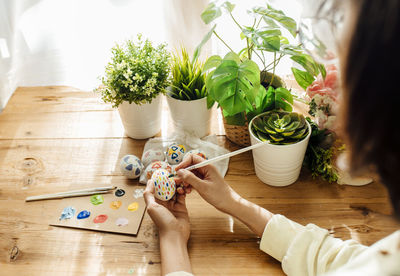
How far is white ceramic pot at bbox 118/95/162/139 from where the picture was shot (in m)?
1.22

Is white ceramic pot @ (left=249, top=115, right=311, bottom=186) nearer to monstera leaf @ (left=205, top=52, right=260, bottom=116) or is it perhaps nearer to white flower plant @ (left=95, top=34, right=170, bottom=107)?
monstera leaf @ (left=205, top=52, right=260, bottom=116)

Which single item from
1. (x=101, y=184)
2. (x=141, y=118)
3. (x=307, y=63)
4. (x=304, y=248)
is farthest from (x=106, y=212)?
(x=307, y=63)

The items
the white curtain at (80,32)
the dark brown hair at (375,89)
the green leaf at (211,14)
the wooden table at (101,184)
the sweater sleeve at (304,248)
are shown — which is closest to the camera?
the dark brown hair at (375,89)

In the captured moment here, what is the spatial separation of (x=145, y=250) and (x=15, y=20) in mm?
1115

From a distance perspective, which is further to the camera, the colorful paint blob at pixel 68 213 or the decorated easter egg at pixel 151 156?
the decorated easter egg at pixel 151 156

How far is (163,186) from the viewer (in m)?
1.00

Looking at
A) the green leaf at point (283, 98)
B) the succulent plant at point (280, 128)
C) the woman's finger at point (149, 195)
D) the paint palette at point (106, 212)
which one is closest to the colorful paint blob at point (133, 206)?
the paint palette at point (106, 212)

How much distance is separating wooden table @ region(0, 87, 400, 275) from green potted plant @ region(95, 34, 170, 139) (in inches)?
6.1

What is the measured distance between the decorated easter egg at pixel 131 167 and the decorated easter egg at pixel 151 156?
0.09 ft

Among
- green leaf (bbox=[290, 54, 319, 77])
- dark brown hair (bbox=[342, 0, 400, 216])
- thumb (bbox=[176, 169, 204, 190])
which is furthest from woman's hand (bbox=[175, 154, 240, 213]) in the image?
dark brown hair (bbox=[342, 0, 400, 216])

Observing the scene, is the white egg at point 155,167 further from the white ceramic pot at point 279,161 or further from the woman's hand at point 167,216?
the white ceramic pot at point 279,161

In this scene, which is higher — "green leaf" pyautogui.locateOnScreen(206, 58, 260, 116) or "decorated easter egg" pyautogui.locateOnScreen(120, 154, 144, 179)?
"green leaf" pyautogui.locateOnScreen(206, 58, 260, 116)

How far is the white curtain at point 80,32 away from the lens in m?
1.45

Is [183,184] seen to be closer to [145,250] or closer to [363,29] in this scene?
[145,250]
